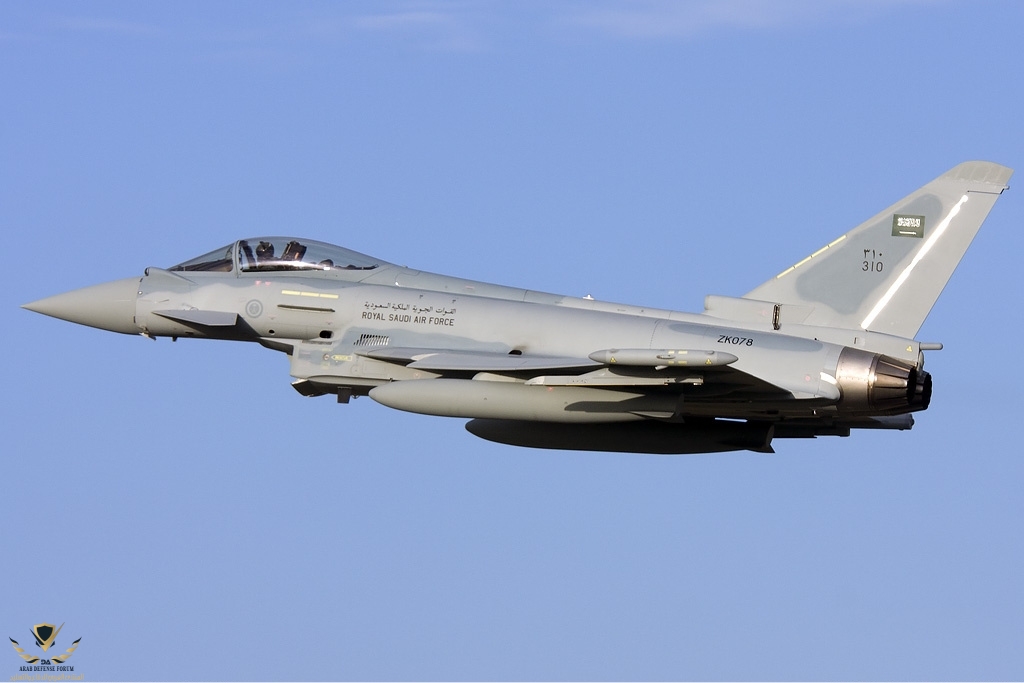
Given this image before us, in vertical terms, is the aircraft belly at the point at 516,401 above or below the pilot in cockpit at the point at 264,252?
below

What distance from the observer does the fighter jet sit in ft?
67.4

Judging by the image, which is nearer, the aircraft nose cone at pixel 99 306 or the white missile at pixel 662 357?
the white missile at pixel 662 357

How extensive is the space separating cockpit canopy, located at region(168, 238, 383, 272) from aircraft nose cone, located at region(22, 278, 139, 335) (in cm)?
78

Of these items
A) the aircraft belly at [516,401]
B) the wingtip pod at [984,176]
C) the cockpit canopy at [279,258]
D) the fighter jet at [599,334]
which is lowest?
the aircraft belly at [516,401]

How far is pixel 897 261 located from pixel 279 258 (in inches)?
323

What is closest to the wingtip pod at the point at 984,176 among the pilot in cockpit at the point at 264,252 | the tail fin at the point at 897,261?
the tail fin at the point at 897,261

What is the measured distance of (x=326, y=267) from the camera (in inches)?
911

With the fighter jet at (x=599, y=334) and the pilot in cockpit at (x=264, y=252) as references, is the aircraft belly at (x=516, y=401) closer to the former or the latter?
the fighter jet at (x=599, y=334)

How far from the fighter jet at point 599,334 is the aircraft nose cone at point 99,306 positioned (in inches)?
0.9

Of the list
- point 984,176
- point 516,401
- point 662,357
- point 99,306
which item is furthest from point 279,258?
point 984,176

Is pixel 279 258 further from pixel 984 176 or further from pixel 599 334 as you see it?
pixel 984 176

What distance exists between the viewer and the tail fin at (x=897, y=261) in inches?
846

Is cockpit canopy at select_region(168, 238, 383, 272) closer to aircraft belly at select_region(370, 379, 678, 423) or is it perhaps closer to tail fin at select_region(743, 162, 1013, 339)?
aircraft belly at select_region(370, 379, 678, 423)

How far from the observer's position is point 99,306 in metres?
23.2
